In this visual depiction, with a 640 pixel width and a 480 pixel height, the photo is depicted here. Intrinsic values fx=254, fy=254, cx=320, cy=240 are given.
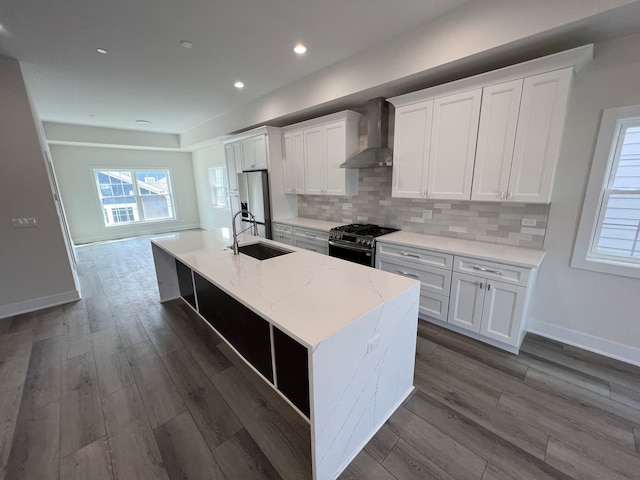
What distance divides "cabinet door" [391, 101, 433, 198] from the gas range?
0.57 meters

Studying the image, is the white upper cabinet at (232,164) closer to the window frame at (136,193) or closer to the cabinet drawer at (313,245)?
the cabinet drawer at (313,245)

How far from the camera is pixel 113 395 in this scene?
1.86m

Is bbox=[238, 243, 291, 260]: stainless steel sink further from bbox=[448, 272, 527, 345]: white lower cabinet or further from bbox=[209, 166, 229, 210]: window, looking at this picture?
bbox=[209, 166, 229, 210]: window

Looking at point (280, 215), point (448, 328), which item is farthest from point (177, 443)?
point (280, 215)

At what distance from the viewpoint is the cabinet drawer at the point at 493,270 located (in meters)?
2.02

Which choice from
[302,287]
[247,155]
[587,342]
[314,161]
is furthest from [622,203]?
[247,155]

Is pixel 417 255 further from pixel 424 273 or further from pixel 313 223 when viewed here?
pixel 313 223

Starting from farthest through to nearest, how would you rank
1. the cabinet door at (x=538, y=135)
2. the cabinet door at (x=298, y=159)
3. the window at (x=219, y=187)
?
the window at (x=219, y=187)
the cabinet door at (x=298, y=159)
the cabinet door at (x=538, y=135)

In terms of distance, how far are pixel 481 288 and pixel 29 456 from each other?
3280 mm

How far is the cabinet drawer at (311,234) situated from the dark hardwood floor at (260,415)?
175 centimetres

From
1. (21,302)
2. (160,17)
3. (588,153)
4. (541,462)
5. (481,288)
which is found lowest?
(541,462)

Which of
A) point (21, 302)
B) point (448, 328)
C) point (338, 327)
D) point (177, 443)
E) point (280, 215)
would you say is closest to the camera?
point (338, 327)

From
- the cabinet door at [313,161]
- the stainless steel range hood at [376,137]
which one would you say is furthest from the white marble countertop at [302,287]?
the cabinet door at [313,161]

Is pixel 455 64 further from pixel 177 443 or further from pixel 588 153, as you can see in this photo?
pixel 177 443
